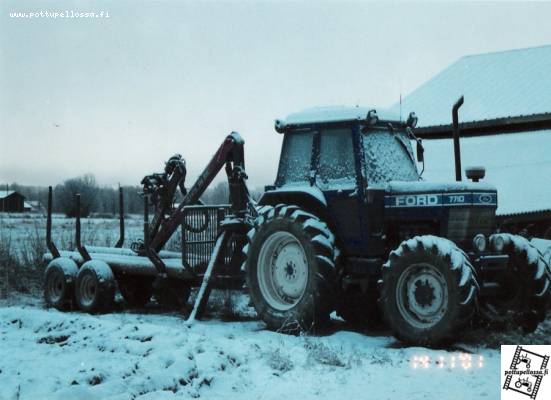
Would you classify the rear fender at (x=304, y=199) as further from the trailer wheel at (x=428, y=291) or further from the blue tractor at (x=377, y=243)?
the trailer wheel at (x=428, y=291)

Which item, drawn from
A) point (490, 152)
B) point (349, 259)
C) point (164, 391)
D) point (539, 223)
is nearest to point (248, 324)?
point (349, 259)

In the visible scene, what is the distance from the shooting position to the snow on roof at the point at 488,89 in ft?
62.6

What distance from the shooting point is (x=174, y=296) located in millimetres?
11508

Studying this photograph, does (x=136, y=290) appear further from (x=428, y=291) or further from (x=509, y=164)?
(x=509, y=164)

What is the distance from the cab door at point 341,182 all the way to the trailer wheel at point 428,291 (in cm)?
100

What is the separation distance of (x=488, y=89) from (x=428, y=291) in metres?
14.2

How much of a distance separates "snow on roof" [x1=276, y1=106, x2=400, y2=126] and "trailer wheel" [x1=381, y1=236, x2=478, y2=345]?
1.91m

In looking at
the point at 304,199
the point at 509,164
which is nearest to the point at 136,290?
the point at 304,199

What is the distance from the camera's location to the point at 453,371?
253 inches

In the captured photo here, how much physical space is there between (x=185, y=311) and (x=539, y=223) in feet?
27.8

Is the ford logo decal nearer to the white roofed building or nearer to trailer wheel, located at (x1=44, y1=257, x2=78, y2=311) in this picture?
trailer wheel, located at (x1=44, y1=257, x2=78, y2=311)

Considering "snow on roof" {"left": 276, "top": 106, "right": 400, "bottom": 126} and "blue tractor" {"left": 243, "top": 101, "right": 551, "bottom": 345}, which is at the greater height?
"snow on roof" {"left": 276, "top": 106, "right": 400, "bottom": 126}

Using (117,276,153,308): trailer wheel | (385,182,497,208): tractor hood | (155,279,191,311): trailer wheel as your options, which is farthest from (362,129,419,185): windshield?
(117,276,153,308): trailer wheel

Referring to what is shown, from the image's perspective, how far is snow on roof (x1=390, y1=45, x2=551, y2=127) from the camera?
751 inches
